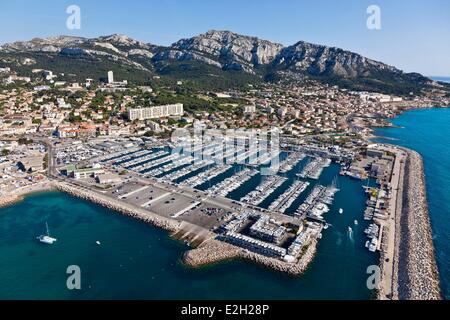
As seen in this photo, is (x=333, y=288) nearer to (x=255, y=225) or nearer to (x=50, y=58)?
(x=255, y=225)

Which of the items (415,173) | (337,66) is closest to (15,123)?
(415,173)

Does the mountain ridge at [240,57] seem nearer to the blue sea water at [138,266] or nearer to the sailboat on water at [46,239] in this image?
the blue sea water at [138,266]

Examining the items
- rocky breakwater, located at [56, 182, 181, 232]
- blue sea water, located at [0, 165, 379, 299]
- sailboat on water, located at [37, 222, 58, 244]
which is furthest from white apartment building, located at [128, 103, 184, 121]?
sailboat on water, located at [37, 222, 58, 244]

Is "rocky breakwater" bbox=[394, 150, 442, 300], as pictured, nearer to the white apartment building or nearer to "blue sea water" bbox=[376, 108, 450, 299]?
"blue sea water" bbox=[376, 108, 450, 299]

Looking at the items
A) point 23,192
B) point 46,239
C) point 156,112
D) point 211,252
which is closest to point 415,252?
point 211,252

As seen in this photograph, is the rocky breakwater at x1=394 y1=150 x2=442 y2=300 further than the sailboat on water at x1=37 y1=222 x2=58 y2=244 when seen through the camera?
No

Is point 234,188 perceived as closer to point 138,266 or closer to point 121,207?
point 121,207

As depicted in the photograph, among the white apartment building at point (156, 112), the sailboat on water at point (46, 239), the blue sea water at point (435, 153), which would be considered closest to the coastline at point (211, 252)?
the sailboat on water at point (46, 239)
